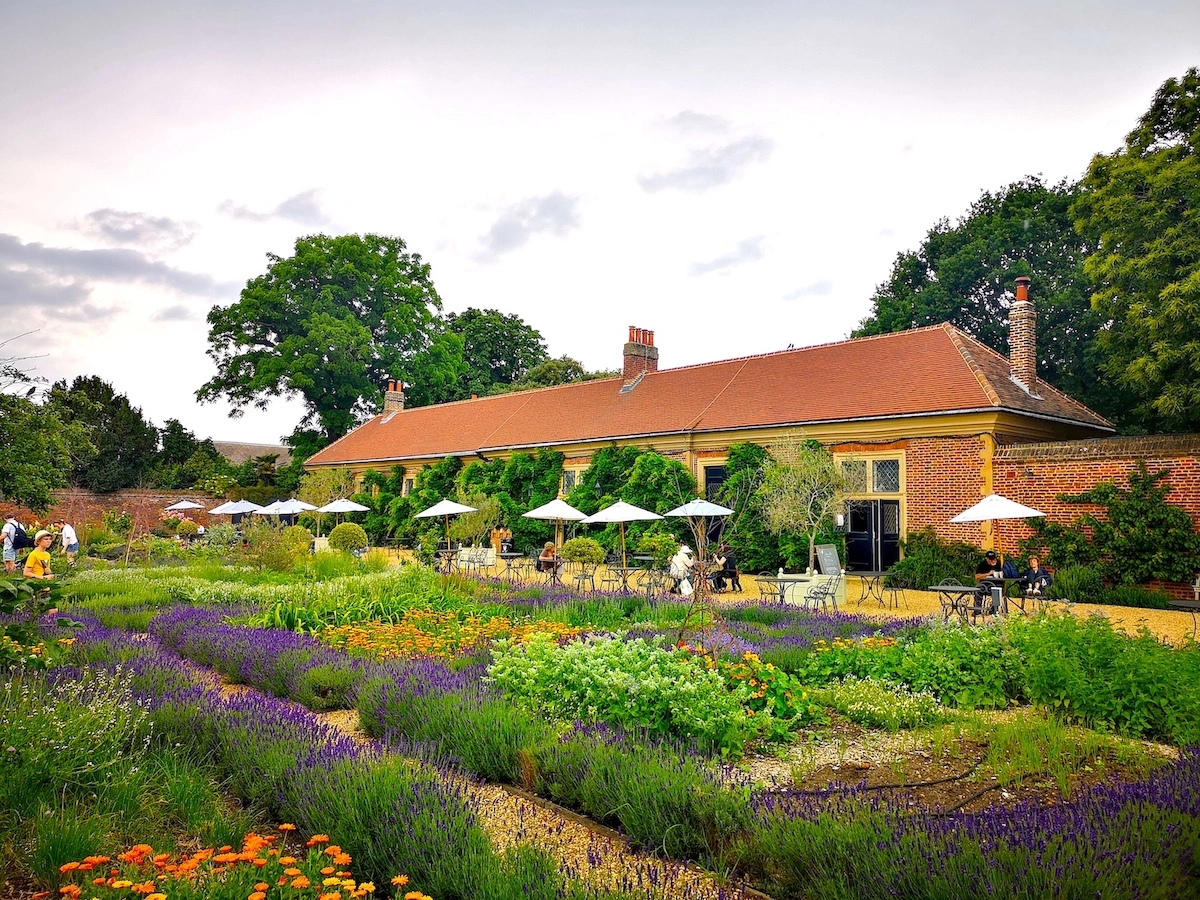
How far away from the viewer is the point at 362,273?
41.2 m

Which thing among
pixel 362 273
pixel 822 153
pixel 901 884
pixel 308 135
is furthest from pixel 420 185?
pixel 362 273

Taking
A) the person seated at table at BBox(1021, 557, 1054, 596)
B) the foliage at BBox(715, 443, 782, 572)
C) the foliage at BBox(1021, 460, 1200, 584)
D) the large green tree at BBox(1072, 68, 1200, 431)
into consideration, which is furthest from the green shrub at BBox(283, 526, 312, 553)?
the large green tree at BBox(1072, 68, 1200, 431)

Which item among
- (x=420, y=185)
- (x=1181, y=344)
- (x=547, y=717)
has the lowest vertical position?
(x=547, y=717)

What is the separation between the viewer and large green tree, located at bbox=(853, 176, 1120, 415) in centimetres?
2808

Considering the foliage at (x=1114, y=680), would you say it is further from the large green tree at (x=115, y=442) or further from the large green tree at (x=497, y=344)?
the large green tree at (x=497, y=344)

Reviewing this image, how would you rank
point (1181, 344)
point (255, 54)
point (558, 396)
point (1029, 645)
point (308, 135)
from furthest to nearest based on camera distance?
point (558, 396), point (1181, 344), point (308, 135), point (255, 54), point (1029, 645)

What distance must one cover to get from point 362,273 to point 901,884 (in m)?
42.4

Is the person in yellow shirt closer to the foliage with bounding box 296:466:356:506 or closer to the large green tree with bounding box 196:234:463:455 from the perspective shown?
the foliage with bounding box 296:466:356:506

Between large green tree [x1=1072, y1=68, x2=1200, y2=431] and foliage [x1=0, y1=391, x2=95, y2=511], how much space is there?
69.9ft

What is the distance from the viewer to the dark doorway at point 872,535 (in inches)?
715

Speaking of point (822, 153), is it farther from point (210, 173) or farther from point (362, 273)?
point (362, 273)

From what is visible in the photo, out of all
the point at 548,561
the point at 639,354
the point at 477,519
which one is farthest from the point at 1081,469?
the point at 639,354

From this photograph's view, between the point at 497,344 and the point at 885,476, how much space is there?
39258 mm

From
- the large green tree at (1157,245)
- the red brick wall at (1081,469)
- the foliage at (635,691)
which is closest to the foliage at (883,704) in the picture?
the foliage at (635,691)
